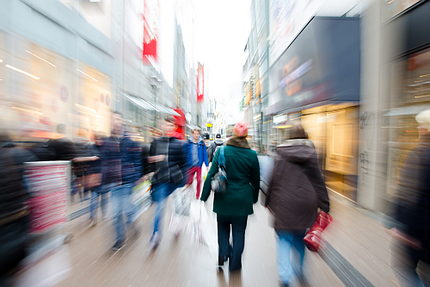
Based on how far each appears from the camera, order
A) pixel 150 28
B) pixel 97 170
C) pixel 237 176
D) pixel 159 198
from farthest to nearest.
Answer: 1. pixel 150 28
2. pixel 97 170
3. pixel 159 198
4. pixel 237 176

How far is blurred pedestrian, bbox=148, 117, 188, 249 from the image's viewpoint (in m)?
3.64

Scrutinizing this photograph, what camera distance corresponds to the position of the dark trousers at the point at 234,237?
2.78 meters

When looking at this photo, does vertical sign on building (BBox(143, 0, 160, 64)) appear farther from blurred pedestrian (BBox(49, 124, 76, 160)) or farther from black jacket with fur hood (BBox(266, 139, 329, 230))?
black jacket with fur hood (BBox(266, 139, 329, 230))

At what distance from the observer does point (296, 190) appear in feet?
7.86

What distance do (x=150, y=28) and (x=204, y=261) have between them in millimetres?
9859

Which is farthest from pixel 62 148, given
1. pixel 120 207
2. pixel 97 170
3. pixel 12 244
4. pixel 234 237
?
pixel 234 237

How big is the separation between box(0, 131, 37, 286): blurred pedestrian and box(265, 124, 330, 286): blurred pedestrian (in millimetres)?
2117

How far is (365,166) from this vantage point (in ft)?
18.7

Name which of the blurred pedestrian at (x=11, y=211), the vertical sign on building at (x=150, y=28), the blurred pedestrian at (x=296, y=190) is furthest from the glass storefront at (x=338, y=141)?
the vertical sign on building at (x=150, y=28)

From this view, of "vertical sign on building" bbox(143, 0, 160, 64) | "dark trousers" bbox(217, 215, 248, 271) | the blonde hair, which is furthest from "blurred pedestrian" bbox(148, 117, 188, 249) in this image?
"vertical sign on building" bbox(143, 0, 160, 64)

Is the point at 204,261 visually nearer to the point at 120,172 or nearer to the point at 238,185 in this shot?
the point at 238,185

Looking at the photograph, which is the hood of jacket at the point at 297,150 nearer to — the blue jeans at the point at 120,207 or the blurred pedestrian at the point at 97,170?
the blue jeans at the point at 120,207

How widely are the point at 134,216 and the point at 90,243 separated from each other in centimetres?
79

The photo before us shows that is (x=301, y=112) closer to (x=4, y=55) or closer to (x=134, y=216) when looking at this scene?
(x=134, y=216)
